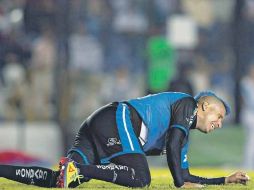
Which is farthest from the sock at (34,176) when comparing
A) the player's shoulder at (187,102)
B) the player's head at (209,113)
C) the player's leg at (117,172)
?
the player's head at (209,113)

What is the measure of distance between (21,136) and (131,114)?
1059cm

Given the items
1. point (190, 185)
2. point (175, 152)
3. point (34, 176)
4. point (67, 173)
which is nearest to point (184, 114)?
point (175, 152)

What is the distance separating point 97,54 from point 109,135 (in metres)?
10.5

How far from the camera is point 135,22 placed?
20922 millimetres

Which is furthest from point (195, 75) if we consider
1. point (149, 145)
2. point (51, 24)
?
point (149, 145)

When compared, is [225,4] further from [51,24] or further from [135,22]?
[51,24]

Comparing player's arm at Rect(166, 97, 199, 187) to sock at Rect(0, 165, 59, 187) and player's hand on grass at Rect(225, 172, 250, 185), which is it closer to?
player's hand on grass at Rect(225, 172, 250, 185)

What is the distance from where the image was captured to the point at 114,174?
9.65m

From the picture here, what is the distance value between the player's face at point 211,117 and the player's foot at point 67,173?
4.12 ft

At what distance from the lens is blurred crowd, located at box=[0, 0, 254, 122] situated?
20297 millimetres

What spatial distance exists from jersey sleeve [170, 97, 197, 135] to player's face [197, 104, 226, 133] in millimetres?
90

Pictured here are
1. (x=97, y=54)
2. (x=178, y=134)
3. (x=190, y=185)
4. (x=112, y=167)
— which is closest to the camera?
(x=178, y=134)

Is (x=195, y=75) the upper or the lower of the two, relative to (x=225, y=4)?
lower

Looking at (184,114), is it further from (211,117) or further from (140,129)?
(140,129)
